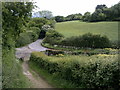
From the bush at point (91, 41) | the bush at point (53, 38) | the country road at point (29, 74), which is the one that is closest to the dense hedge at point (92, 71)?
the country road at point (29, 74)

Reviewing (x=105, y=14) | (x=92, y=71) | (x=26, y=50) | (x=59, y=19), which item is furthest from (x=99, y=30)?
(x=92, y=71)

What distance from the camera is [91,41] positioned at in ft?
87.4

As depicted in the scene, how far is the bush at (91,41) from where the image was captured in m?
26.0

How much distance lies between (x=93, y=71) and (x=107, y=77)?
36.8 inches

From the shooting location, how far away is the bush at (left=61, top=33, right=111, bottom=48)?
26.0 metres

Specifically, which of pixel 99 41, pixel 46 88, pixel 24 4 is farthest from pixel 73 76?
pixel 99 41

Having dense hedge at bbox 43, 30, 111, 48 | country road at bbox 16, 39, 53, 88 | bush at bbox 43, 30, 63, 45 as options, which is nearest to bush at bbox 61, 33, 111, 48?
dense hedge at bbox 43, 30, 111, 48

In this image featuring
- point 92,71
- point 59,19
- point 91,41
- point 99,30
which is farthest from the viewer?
point 59,19

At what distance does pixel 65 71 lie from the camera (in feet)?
28.0

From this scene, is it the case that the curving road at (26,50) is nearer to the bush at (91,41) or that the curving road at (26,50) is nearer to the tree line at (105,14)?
the bush at (91,41)

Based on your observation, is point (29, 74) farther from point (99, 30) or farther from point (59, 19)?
point (59, 19)

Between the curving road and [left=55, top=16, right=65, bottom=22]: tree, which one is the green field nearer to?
the curving road

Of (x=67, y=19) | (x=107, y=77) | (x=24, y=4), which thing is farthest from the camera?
(x=67, y=19)

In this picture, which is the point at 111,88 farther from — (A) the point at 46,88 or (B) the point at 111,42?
(B) the point at 111,42
